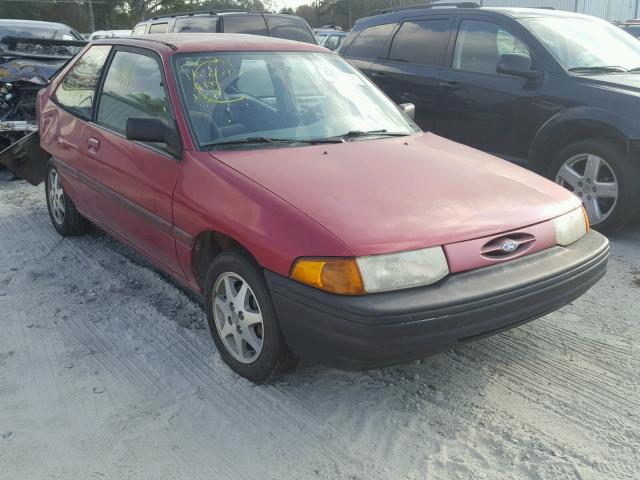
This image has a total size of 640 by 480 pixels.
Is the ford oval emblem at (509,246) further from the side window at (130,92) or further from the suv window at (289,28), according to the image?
the suv window at (289,28)

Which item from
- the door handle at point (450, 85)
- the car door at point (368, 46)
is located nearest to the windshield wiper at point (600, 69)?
the door handle at point (450, 85)

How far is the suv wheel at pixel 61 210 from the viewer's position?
16.1 feet

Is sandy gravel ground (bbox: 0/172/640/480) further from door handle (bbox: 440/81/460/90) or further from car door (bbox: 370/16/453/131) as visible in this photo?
car door (bbox: 370/16/453/131)

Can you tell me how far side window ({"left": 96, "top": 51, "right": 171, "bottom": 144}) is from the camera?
357 centimetres

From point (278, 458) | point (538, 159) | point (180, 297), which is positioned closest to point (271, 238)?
point (278, 458)

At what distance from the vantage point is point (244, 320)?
9.50 ft

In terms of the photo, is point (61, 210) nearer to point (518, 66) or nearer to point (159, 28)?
point (518, 66)

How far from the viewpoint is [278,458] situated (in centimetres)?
247

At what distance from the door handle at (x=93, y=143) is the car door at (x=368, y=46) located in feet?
11.5

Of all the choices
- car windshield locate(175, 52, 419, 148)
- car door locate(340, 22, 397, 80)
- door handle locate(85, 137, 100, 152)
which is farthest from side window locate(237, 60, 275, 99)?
car door locate(340, 22, 397, 80)

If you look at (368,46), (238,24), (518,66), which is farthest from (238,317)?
(238,24)

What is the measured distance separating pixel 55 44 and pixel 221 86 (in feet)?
20.5

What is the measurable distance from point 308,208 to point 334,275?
1.14 feet

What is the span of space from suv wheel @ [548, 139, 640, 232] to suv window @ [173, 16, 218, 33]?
596 cm
